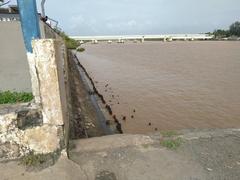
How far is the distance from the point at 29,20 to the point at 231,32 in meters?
97.0

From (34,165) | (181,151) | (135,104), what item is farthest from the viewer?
(135,104)

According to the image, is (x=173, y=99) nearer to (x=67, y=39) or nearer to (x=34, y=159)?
(x=34, y=159)

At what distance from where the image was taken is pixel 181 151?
156 inches

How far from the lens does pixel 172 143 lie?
13.6 feet

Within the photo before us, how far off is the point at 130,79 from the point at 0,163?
63.8 feet

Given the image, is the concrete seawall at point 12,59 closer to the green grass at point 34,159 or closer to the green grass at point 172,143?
the green grass at point 34,159

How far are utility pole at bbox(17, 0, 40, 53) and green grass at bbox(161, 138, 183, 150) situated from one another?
2.37 m

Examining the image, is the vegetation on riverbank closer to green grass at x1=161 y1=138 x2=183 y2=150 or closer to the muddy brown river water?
the muddy brown river water

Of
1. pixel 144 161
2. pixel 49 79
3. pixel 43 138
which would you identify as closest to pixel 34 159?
pixel 43 138

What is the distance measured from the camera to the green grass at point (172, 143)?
4073mm

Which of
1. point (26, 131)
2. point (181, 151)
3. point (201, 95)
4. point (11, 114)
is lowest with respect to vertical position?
point (201, 95)

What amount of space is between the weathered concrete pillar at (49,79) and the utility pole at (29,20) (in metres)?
0.30

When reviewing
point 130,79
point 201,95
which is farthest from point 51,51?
point 130,79

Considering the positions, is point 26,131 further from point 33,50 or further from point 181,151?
point 181,151
